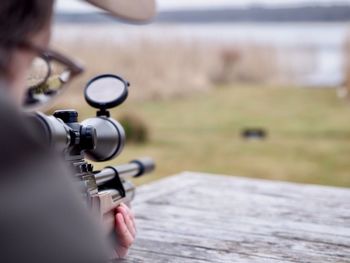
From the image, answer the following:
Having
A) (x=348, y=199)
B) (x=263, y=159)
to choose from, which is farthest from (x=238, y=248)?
(x=263, y=159)

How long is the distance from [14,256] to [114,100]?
74 cm

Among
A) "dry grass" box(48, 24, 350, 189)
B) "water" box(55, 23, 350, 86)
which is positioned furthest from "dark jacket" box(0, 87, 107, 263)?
"water" box(55, 23, 350, 86)

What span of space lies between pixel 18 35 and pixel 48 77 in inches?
7.5

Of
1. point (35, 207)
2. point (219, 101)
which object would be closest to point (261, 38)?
point (219, 101)

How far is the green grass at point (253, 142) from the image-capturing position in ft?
17.5

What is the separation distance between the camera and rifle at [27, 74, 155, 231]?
90 cm

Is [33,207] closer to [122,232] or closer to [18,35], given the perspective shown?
[18,35]

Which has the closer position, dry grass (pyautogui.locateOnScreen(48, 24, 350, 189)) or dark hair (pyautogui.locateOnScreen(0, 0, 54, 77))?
dark hair (pyautogui.locateOnScreen(0, 0, 54, 77))

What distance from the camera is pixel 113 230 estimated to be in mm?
1198

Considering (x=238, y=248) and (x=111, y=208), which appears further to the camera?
(x=238, y=248)

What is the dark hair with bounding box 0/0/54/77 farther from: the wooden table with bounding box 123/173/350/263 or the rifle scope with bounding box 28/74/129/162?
the wooden table with bounding box 123/173/350/263

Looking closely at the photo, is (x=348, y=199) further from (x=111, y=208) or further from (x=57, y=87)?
(x=57, y=87)

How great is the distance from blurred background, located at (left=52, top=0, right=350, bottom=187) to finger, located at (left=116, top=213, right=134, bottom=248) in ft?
1.28

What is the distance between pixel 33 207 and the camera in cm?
48
